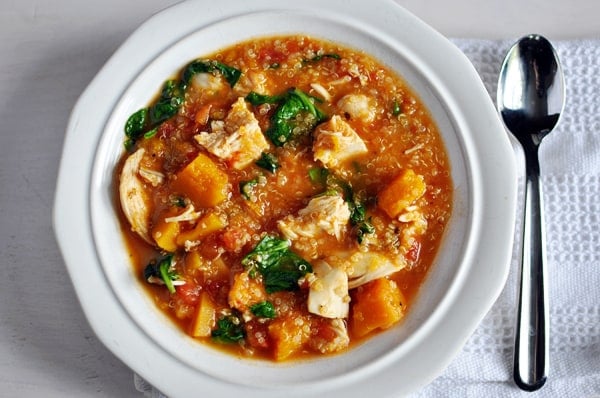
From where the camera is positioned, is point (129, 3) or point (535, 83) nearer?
point (535, 83)

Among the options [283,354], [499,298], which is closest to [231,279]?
[283,354]

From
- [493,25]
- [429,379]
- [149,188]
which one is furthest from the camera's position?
[493,25]

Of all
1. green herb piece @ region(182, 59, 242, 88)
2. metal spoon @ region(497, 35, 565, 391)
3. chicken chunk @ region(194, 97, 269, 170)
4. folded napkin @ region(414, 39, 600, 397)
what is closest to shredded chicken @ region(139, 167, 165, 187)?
chicken chunk @ region(194, 97, 269, 170)

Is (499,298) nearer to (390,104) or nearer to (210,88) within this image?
(390,104)

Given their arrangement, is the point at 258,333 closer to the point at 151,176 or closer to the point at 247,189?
the point at 247,189

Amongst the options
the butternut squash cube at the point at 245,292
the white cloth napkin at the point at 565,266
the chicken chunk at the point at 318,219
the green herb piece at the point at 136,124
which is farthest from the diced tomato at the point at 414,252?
the green herb piece at the point at 136,124

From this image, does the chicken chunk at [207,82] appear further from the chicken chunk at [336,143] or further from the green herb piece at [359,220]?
the green herb piece at [359,220]

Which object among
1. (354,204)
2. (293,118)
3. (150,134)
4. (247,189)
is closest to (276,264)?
(247,189)
